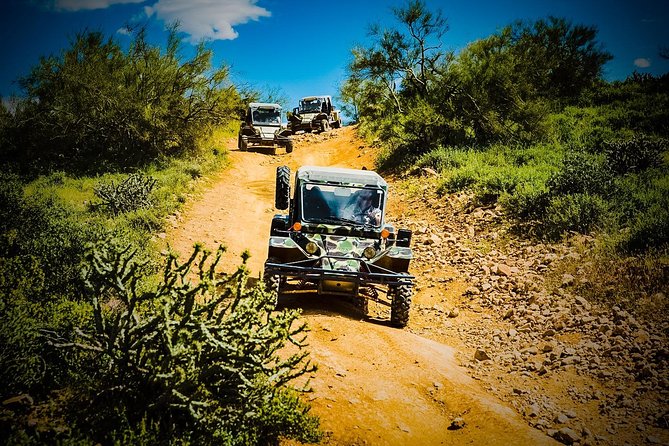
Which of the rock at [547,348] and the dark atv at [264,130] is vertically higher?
the dark atv at [264,130]

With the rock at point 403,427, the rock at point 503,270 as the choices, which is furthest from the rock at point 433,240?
the rock at point 403,427

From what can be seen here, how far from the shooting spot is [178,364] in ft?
10.2

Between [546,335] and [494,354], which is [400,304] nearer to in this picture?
[494,354]

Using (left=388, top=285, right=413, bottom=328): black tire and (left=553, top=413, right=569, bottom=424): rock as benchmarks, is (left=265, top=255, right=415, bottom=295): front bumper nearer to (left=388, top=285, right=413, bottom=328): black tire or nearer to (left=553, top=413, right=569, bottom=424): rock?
(left=388, top=285, right=413, bottom=328): black tire

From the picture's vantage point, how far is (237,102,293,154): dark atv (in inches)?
954

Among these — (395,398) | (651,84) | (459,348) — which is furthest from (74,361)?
(651,84)

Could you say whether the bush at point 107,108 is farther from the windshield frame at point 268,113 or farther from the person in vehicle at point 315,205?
the person in vehicle at point 315,205

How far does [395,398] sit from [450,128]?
15.5m

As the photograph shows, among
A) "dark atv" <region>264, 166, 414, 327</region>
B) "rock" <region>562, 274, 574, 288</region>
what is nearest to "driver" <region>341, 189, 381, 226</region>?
"dark atv" <region>264, 166, 414, 327</region>

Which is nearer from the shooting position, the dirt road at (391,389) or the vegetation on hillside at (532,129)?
the dirt road at (391,389)

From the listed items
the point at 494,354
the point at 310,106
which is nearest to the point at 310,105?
the point at 310,106

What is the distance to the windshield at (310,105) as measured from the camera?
33.5 meters

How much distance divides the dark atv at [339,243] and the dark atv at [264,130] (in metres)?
16.8

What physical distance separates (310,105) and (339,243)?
28.5 meters
